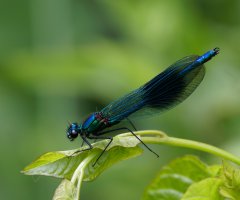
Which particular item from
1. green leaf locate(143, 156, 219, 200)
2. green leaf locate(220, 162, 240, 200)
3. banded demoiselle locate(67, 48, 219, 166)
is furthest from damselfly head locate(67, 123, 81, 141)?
green leaf locate(220, 162, 240, 200)

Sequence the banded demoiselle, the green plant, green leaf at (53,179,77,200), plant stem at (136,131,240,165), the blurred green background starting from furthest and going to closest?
the blurred green background < the banded demoiselle < plant stem at (136,131,240,165) < the green plant < green leaf at (53,179,77,200)

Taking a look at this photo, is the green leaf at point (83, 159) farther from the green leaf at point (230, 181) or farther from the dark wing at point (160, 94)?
the dark wing at point (160, 94)

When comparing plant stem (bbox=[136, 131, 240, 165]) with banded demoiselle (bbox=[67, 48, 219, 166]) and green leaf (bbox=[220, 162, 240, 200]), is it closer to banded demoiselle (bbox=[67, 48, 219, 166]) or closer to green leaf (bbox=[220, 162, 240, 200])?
green leaf (bbox=[220, 162, 240, 200])

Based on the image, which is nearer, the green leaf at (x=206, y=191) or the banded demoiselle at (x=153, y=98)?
the green leaf at (x=206, y=191)

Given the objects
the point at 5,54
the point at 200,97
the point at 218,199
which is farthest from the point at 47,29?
the point at 218,199

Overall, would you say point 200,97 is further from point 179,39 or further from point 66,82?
point 66,82

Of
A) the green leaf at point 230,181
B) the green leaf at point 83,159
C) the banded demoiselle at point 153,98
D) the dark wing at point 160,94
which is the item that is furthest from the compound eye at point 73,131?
the green leaf at point 230,181
